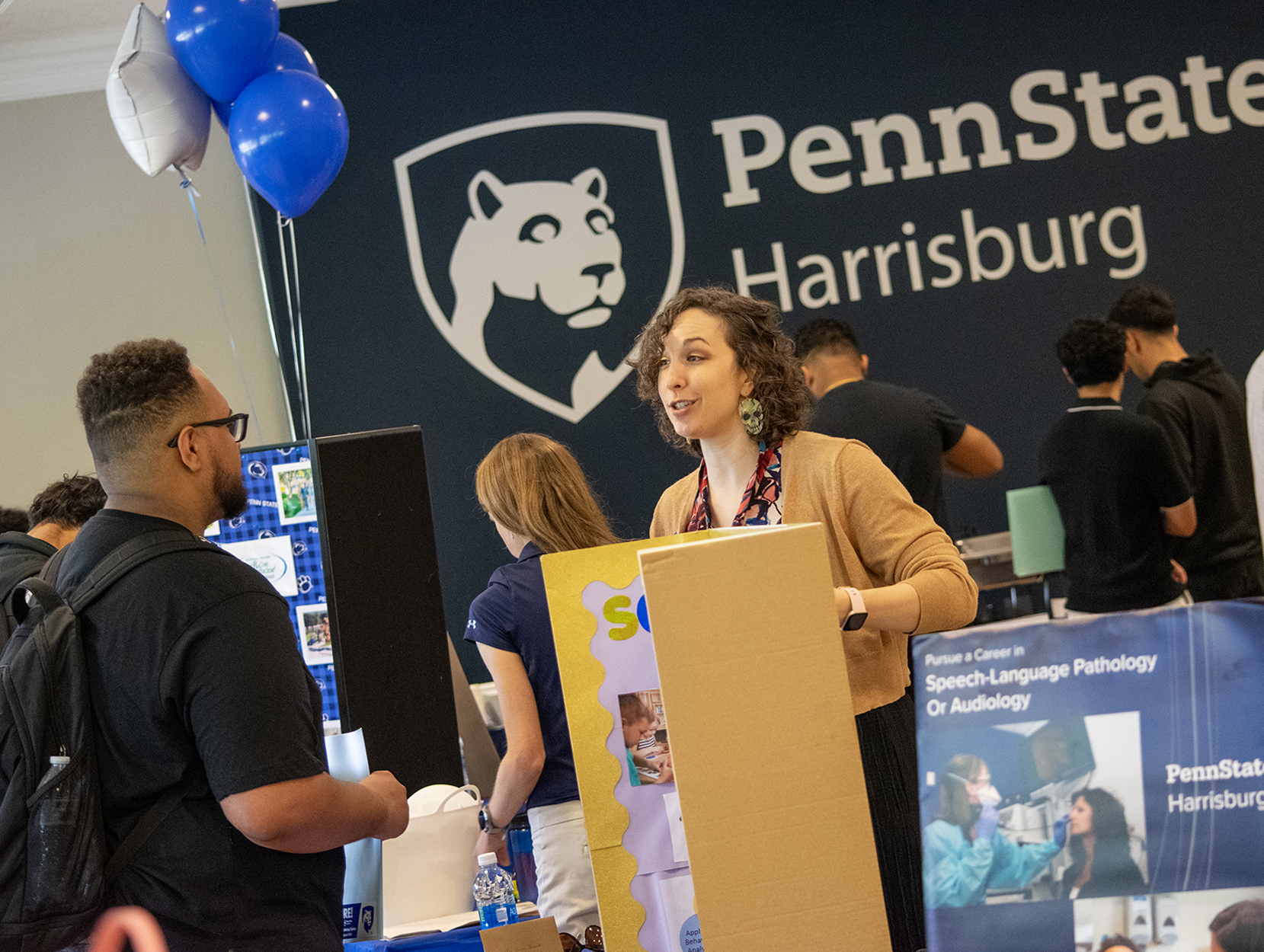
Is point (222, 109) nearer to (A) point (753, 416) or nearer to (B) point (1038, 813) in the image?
(A) point (753, 416)

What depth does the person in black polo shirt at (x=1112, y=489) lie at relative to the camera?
3.71 m

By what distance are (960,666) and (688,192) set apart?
13.9 ft

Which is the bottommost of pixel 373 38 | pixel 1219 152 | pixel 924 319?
pixel 924 319

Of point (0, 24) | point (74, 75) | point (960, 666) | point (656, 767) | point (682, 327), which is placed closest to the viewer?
point (960, 666)

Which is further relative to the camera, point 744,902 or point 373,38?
point 373,38

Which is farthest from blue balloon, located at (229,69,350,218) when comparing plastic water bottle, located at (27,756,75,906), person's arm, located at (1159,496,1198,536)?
person's arm, located at (1159,496,1198,536)

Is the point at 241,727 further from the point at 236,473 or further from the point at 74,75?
the point at 74,75

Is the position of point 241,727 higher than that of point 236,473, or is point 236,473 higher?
point 236,473

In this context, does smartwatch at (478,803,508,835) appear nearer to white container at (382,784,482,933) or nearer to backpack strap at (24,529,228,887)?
white container at (382,784,482,933)

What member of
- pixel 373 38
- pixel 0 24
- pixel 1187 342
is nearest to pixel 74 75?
pixel 0 24

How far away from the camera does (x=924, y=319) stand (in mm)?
5156

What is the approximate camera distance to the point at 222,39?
2.88 m

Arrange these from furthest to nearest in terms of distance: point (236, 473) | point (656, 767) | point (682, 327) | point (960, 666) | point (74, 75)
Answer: point (74, 75)
point (682, 327)
point (236, 473)
point (656, 767)
point (960, 666)

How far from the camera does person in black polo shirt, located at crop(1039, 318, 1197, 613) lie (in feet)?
12.2
